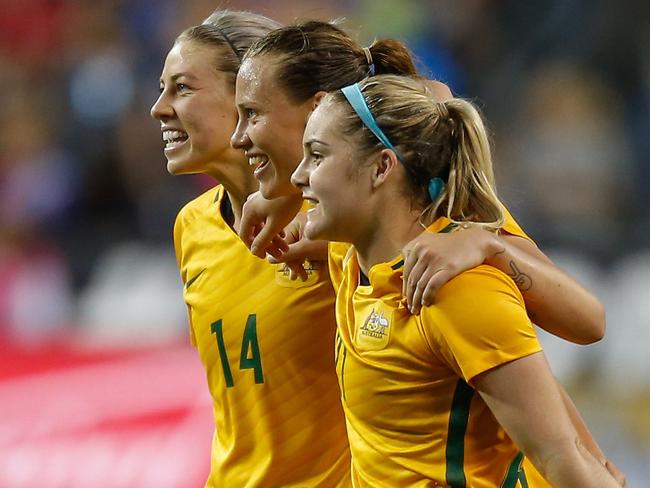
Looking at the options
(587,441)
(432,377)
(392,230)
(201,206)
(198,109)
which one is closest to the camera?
(432,377)

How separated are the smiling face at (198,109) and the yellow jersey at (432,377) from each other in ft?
2.49

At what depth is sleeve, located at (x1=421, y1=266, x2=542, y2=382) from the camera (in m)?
2.29

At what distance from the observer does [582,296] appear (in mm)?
2512

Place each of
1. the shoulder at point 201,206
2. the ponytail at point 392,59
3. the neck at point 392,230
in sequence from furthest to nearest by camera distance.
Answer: the shoulder at point 201,206 < the ponytail at point 392,59 < the neck at point 392,230

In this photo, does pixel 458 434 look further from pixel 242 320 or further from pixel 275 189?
pixel 242 320

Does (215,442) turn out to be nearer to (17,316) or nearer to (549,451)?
(549,451)

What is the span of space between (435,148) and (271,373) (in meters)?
0.83

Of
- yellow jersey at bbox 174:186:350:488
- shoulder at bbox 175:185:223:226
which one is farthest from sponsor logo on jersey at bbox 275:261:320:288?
shoulder at bbox 175:185:223:226

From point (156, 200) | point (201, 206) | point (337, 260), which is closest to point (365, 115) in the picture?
point (337, 260)

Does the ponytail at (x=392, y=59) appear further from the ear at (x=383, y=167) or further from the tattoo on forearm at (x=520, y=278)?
the tattoo on forearm at (x=520, y=278)

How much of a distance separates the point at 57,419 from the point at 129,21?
3752 millimetres

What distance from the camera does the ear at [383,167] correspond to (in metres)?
2.50

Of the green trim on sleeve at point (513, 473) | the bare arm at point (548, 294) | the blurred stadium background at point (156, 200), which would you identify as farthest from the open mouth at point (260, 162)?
the blurred stadium background at point (156, 200)

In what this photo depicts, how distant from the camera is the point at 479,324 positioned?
229 cm
